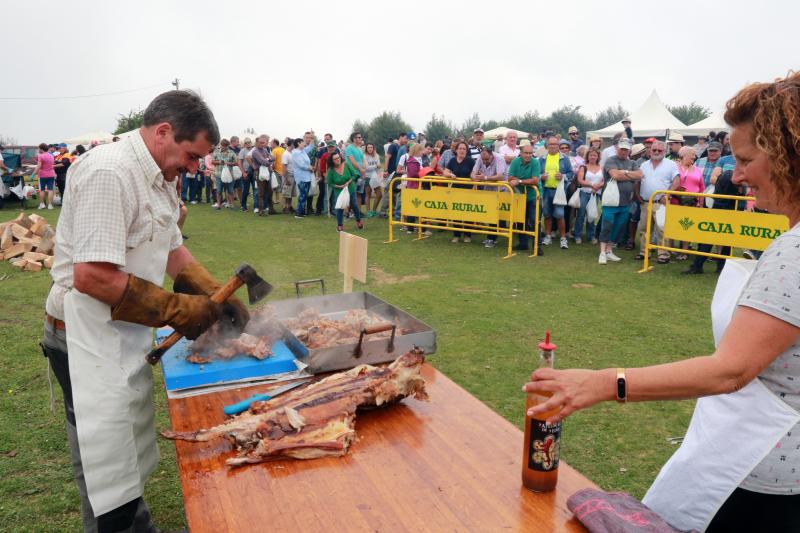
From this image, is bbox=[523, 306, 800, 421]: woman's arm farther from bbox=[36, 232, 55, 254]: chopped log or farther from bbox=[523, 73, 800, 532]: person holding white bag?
bbox=[36, 232, 55, 254]: chopped log

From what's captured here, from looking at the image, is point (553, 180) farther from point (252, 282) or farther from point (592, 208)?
point (252, 282)

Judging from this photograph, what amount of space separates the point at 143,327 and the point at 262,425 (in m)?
0.80

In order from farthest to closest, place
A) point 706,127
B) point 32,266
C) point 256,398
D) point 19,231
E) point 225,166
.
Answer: point 706,127 → point 225,166 → point 19,231 → point 32,266 → point 256,398

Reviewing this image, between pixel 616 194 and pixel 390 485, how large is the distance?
9389mm

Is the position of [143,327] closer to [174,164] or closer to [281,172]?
[174,164]

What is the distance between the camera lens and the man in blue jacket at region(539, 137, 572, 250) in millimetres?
11320

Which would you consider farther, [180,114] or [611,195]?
[611,195]

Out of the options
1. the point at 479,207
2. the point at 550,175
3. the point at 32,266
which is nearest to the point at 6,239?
the point at 32,266

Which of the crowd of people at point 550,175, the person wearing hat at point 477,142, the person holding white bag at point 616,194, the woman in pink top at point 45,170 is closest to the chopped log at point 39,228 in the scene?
the crowd of people at point 550,175

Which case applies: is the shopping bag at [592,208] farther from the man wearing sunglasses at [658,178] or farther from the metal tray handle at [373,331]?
the metal tray handle at [373,331]

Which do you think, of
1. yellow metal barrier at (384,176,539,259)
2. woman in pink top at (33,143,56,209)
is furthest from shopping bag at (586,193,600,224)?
woman in pink top at (33,143,56,209)

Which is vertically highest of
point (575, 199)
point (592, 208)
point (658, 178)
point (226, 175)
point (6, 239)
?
point (658, 178)

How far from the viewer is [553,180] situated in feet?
37.2

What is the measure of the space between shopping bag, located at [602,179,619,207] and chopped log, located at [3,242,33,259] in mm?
10878
